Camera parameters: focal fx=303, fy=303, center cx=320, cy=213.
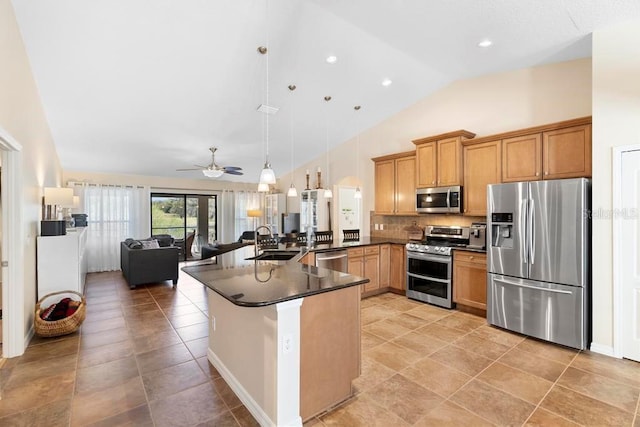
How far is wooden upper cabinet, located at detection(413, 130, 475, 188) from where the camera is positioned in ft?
14.5

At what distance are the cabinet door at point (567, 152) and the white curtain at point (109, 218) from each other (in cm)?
837

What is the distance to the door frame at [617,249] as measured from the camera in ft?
9.46

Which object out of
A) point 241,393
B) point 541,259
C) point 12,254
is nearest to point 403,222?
point 541,259

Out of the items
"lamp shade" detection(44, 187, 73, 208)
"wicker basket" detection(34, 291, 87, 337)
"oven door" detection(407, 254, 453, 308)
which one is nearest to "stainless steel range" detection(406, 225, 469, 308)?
"oven door" detection(407, 254, 453, 308)

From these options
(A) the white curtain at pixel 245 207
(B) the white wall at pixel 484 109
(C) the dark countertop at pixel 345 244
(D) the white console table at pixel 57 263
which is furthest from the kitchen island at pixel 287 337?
(A) the white curtain at pixel 245 207

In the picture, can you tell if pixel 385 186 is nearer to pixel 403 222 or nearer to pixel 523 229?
pixel 403 222

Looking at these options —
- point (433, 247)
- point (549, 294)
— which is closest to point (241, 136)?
point (433, 247)

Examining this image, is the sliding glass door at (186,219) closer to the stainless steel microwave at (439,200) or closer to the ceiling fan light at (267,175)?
the stainless steel microwave at (439,200)

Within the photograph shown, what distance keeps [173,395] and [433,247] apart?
360cm

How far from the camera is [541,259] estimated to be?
3.31 m

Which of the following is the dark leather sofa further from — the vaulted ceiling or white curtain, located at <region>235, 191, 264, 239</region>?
white curtain, located at <region>235, 191, 264, 239</region>

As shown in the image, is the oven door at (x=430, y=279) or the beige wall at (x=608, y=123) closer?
the beige wall at (x=608, y=123)

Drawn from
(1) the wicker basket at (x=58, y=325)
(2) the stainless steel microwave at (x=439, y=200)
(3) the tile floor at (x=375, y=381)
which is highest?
(2) the stainless steel microwave at (x=439, y=200)

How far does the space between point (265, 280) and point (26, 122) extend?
3.40 meters
